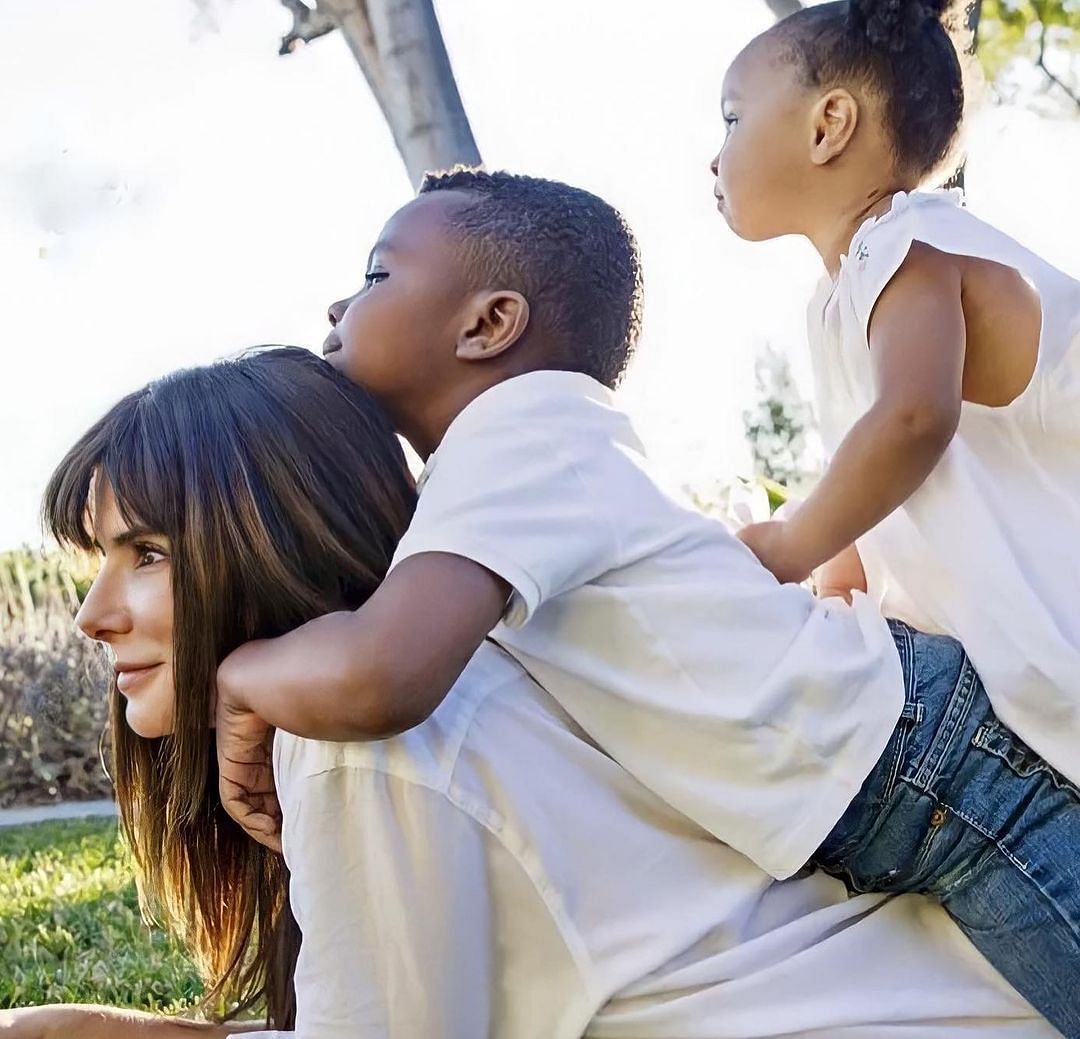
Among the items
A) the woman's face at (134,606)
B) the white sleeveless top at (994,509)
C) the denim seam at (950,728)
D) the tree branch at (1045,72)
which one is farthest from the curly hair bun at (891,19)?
the tree branch at (1045,72)

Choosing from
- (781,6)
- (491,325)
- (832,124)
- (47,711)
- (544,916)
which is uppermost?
(781,6)

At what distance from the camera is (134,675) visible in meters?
1.84

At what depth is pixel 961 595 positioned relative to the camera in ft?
6.57

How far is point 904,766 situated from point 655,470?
1.66 ft

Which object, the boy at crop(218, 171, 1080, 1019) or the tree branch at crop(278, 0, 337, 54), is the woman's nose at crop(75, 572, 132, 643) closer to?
the boy at crop(218, 171, 1080, 1019)

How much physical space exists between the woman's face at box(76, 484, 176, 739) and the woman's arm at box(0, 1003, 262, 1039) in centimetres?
70

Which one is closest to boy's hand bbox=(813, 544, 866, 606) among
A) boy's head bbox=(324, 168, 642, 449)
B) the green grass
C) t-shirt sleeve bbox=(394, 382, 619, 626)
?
boy's head bbox=(324, 168, 642, 449)

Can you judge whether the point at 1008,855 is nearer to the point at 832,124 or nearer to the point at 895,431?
the point at 895,431

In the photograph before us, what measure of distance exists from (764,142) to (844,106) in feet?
0.49

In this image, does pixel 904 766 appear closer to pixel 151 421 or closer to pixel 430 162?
pixel 151 421

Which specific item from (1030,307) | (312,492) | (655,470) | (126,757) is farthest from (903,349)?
(126,757)

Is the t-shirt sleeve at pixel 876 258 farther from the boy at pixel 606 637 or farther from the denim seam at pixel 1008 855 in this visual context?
the denim seam at pixel 1008 855

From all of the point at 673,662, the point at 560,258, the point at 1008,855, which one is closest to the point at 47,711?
the point at 560,258

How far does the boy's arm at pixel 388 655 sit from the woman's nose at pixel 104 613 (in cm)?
32
